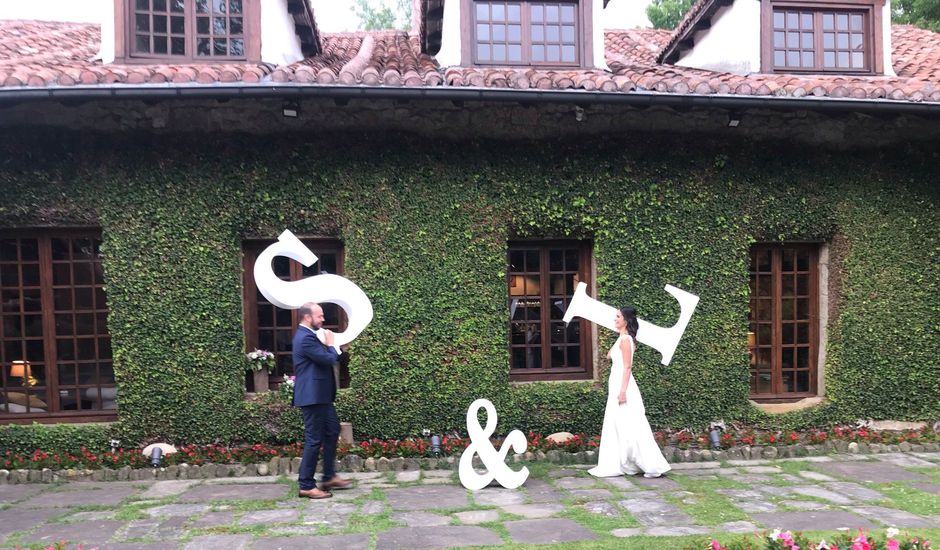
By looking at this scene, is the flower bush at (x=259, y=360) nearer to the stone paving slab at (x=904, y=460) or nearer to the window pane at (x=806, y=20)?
the stone paving slab at (x=904, y=460)

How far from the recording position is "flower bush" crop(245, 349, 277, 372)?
7543mm

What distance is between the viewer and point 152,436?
7324mm

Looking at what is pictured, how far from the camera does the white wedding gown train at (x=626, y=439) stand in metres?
6.33

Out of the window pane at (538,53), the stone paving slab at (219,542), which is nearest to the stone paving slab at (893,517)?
the stone paving slab at (219,542)

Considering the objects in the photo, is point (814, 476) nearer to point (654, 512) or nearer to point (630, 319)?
point (654, 512)

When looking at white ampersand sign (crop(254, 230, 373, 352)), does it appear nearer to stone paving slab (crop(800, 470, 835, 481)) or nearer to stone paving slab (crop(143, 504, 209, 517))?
stone paving slab (crop(143, 504, 209, 517))

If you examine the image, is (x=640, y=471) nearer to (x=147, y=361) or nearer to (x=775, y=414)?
(x=775, y=414)

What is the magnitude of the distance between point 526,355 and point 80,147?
5711 millimetres

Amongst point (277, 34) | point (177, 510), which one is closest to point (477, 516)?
point (177, 510)

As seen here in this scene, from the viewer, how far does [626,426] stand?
6375 mm

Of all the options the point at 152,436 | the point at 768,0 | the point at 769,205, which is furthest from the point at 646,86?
the point at 152,436

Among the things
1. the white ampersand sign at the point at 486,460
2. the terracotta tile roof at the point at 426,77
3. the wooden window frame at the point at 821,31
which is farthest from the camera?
the wooden window frame at the point at 821,31

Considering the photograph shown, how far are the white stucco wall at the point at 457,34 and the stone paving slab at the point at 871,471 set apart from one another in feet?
17.5

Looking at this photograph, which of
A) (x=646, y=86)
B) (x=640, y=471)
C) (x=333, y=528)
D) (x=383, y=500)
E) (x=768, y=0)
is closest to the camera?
(x=333, y=528)
